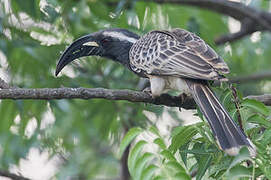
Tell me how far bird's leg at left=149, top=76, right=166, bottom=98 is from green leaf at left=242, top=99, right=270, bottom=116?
100 centimetres

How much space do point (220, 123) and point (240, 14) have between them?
9.36ft

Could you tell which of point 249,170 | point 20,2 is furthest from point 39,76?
point 249,170

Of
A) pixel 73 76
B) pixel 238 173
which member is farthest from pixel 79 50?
pixel 238 173

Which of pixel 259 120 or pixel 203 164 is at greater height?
pixel 259 120

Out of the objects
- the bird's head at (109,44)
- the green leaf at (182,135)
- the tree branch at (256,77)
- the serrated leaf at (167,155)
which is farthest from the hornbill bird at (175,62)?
the tree branch at (256,77)

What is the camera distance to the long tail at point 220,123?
7.85 ft

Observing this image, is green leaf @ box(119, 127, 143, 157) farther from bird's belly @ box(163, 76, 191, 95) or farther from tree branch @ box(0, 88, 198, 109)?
bird's belly @ box(163, 76, 191, 95)

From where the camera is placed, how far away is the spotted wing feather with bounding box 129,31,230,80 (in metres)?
3.14

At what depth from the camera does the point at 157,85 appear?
3.54 metres

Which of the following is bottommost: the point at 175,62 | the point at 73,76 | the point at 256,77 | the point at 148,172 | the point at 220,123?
the point at 256,77

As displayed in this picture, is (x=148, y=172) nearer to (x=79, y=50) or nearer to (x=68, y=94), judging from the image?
(x=68, y=94)

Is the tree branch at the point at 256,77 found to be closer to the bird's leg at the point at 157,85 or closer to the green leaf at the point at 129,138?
the bird's leg at the point at 157,85

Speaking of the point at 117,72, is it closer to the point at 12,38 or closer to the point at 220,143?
the point at 12,38

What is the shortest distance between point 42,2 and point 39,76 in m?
0.57
